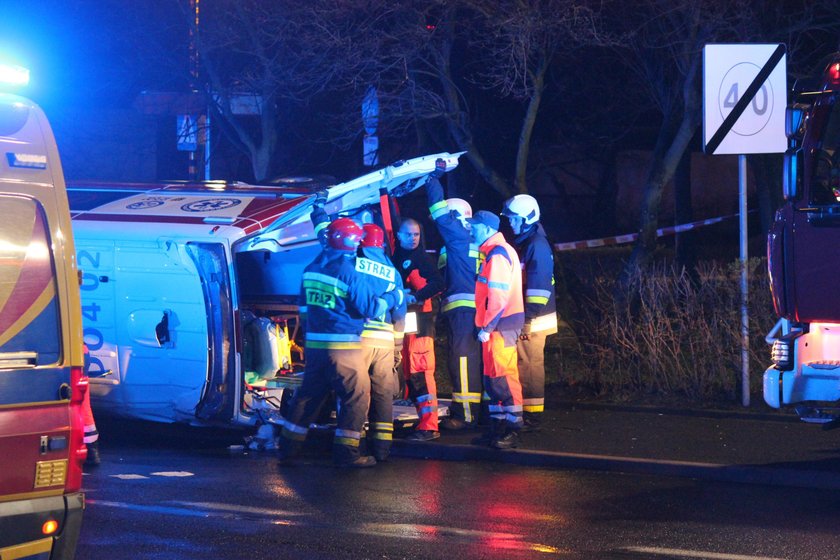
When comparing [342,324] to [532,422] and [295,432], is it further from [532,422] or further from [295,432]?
[532,422]

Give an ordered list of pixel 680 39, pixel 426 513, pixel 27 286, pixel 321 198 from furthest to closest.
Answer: pixel 680 39
pixel 321 198
pixel 426 513
pixel 27 286

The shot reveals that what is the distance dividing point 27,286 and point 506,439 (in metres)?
5.07

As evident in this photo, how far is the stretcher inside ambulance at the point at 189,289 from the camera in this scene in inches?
364

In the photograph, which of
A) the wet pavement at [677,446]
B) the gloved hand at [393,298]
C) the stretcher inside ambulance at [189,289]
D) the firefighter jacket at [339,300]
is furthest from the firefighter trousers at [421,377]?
the firefighter jacket at [339,300]

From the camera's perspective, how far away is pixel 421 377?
9938 millimetres

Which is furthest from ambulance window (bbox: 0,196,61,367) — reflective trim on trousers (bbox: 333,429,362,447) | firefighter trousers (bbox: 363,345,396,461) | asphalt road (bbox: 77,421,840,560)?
firefighter trousers (bbox: 363,345,396,461)

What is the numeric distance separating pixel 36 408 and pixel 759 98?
22.1ft

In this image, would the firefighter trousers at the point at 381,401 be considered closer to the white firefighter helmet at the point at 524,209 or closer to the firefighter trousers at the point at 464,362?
the firefighter trousers at the point at 464,362

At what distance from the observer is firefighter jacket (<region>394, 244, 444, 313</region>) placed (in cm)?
1020

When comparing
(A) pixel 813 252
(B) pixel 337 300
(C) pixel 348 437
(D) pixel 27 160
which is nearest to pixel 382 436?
(C) pixel 348 437

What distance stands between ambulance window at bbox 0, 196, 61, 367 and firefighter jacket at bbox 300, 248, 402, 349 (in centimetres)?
380

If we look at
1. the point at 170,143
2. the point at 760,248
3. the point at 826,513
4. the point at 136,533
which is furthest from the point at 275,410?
the point at 760,248

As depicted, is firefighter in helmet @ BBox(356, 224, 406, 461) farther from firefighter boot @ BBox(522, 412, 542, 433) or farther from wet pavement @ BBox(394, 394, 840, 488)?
firefighter boot @ BBox(522, 412, 542, 433)

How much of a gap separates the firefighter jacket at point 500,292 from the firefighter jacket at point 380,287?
0.70 m
